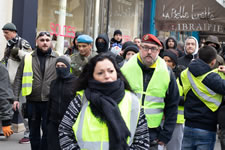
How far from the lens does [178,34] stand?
18891 mm

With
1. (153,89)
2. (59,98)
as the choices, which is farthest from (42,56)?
(153,89)

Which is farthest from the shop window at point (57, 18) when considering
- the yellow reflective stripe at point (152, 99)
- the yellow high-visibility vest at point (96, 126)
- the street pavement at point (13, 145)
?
the yellow high-visibility vest at point (96, 126)

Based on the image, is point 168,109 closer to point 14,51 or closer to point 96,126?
point 96,126

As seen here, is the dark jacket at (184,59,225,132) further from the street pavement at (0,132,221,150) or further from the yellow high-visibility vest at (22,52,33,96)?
the street pavement at (0,132,221,150)

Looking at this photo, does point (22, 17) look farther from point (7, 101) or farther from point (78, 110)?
point (78, 110)

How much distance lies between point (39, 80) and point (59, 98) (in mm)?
1010

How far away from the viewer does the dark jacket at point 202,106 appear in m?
4.48

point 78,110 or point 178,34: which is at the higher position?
point 178,34

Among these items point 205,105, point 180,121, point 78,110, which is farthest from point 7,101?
point 180,121

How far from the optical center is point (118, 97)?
9.79ft

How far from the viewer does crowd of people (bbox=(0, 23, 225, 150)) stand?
2.95 meters

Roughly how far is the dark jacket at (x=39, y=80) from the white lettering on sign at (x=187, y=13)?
4335 mm

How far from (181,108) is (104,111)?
272 cm

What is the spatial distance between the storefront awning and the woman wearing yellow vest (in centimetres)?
615
